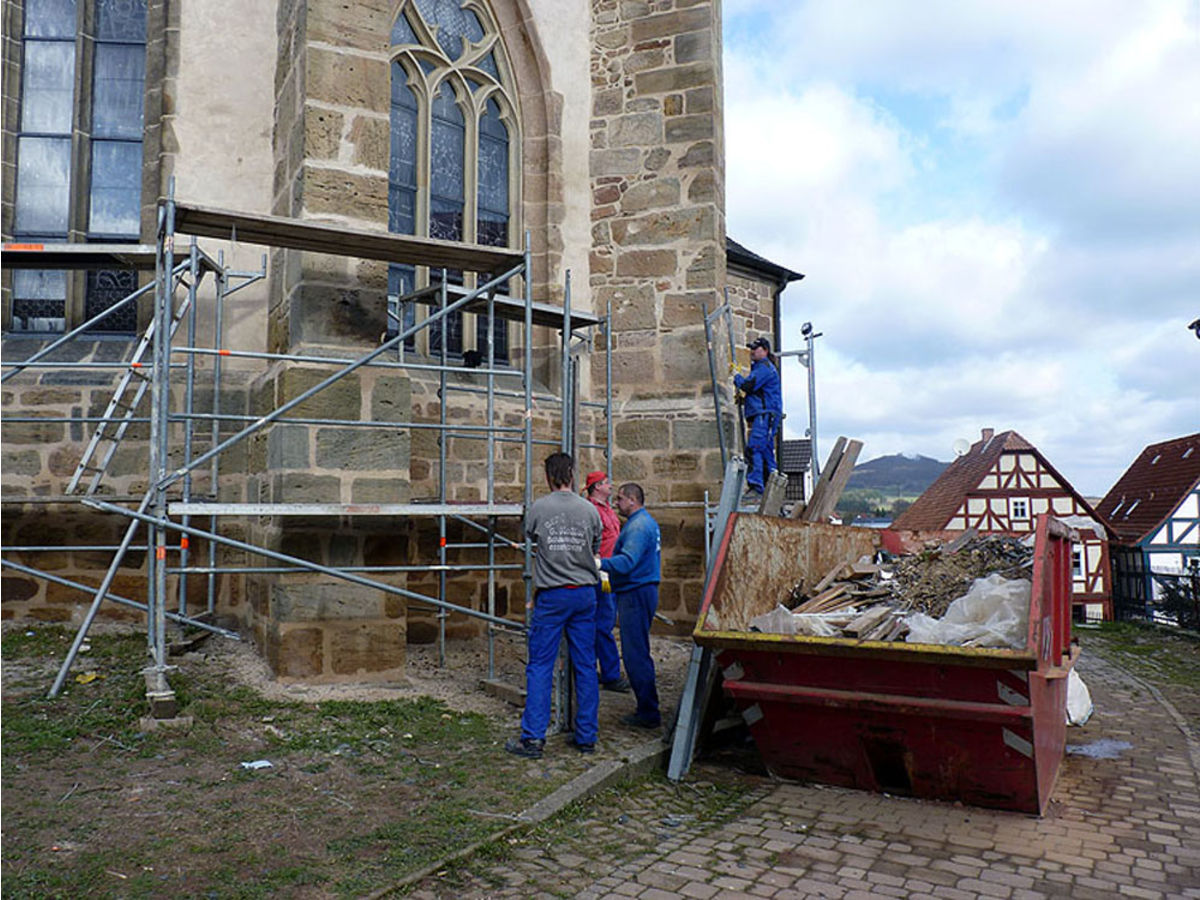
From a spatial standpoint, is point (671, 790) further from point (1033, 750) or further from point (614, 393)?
point (614, 393)

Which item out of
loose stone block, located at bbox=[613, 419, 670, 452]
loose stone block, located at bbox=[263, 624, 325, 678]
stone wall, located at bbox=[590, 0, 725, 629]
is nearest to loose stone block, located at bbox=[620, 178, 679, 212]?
stone wall, located at bbox=[590, 0, 725, 629]

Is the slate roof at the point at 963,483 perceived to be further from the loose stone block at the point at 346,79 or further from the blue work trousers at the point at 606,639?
the loose stone block at the point at 346,79

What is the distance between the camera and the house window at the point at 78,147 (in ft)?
27.2

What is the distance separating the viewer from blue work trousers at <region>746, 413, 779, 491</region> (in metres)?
9.83

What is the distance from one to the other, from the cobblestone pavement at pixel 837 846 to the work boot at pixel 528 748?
51 centimetres

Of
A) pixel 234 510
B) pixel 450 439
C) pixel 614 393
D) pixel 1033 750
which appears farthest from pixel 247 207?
pixel 1033 750

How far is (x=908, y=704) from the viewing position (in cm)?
Result: 464

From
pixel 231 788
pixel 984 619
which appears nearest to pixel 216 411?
pixel 231 788

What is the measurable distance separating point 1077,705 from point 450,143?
7313 millimetres

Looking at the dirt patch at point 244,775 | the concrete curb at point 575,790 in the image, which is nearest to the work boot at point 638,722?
the dirt patch at point 244,775

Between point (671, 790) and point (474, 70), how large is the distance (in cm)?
735

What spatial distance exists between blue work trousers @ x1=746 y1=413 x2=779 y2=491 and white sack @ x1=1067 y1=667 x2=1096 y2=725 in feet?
11.5

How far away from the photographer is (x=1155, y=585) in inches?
894

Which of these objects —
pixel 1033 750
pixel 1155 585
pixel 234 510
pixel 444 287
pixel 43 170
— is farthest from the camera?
pixel 1155 585
